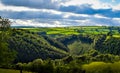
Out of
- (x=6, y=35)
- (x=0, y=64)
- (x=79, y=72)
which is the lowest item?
(x=79, y=72)

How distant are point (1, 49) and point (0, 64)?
6194 mm

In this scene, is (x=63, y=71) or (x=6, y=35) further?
(x=63, y=71)

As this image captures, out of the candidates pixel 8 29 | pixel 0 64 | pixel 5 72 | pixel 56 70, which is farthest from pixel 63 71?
pixel 5 72

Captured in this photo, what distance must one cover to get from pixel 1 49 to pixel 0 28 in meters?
24.6

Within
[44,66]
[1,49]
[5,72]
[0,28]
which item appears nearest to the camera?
[5,72]

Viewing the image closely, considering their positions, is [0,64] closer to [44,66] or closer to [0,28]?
[0,28]

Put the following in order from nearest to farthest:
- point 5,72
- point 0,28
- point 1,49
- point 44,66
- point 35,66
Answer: point 5,72 → point 1,49 → point 0,28 → point 44,66 → point 35,66

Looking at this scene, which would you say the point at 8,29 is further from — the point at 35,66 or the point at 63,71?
the point at 63,71

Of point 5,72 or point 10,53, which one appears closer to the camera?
point 5,72

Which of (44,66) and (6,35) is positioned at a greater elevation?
(6,35)

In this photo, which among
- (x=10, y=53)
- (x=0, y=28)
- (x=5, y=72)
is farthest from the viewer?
(x=0, y=28)

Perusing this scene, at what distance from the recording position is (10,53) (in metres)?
117

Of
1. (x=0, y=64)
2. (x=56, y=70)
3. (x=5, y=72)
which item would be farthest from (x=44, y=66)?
(x=5, y=72)

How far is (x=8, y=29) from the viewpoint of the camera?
132500mm
